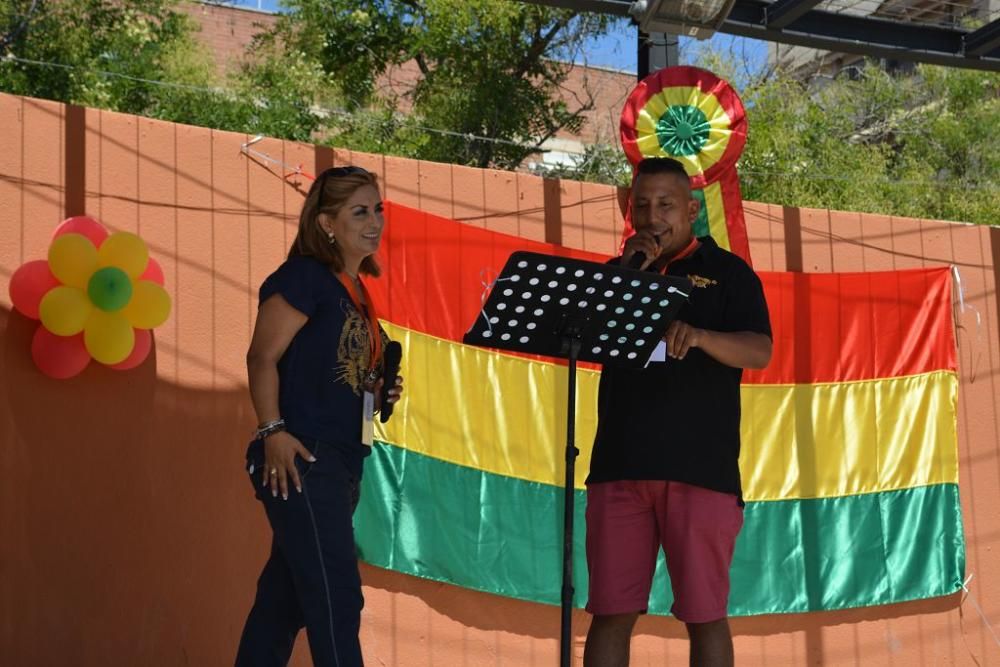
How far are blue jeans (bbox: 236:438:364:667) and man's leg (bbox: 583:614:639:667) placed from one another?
0.66 meters

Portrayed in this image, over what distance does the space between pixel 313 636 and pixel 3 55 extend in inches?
347

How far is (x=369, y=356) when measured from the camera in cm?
293

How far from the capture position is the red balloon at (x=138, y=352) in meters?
4.00

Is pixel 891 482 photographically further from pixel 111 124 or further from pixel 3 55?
pixel 3 55

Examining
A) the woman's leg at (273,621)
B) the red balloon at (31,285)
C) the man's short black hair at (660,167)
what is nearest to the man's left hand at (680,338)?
the man's short black hair at (660,167)

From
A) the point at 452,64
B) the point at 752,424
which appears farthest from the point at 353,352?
the point at 452,64

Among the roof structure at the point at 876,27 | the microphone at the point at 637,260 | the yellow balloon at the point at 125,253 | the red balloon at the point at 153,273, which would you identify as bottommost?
the microphone at the point at 637,260

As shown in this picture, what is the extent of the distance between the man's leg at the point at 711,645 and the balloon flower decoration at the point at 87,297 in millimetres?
1981

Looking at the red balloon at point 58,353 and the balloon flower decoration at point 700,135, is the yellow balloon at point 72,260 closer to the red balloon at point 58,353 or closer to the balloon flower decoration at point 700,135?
the red balloon at point 58,353

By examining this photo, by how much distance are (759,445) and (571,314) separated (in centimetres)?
228

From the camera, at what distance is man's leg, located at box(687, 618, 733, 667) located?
304cm

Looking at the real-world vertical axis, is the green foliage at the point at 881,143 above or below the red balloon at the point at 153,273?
above

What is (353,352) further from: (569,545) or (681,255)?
(681,255)

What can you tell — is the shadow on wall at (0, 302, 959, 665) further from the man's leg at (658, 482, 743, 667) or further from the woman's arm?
the man's leg at (658, 482, 743, 667)
